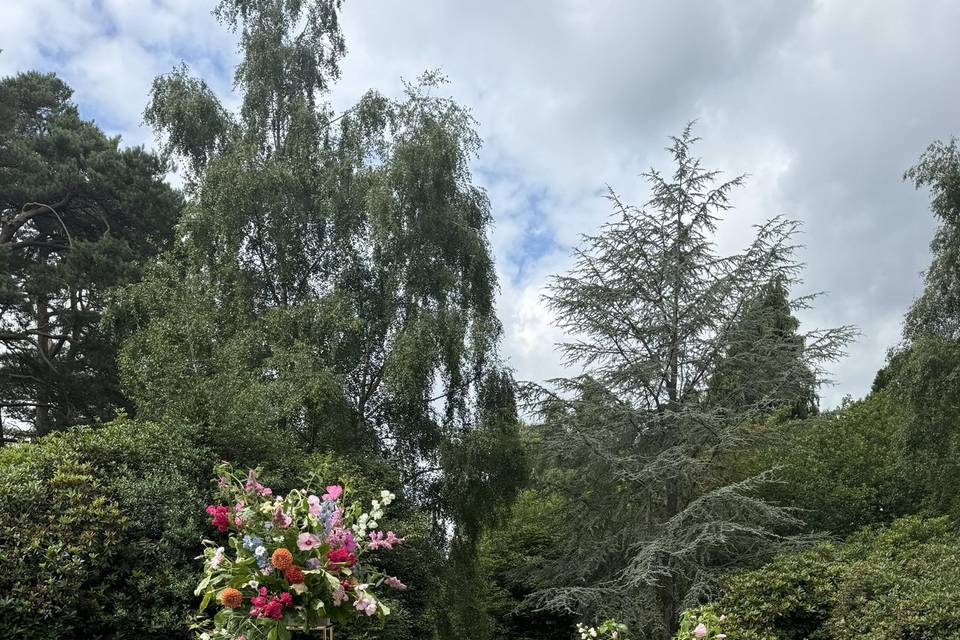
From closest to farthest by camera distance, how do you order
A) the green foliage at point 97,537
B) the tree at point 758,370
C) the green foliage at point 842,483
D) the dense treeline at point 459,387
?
the green foliage at point 97,537
the dense treeline at point 459,387
the tree at point 758,370
the green foliage at point 842,483

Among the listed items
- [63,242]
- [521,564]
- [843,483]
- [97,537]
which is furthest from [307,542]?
[63,242]

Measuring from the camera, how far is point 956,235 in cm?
1060

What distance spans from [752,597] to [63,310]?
12.8 m

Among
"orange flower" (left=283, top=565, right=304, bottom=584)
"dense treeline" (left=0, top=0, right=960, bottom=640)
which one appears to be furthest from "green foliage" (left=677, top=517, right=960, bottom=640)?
"orange flower" (left=283, top=565, right=304, bottom=584)

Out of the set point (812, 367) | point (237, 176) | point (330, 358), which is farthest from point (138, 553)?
point (812, 367)

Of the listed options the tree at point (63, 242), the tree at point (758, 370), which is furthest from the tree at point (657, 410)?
the tree at point (63, 242)

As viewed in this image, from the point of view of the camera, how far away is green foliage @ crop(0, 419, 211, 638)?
18.2ft

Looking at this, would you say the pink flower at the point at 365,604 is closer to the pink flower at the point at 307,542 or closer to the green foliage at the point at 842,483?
the pink flower at the point at 307,542

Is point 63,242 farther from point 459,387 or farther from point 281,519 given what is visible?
point 281,519

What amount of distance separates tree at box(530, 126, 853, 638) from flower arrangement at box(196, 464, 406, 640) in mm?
6552

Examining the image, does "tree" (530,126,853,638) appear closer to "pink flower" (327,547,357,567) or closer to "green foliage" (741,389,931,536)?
"green foliage" (741,389,931,536)

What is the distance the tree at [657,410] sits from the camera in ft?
A: 32.0

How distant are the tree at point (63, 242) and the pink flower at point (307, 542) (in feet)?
39.1

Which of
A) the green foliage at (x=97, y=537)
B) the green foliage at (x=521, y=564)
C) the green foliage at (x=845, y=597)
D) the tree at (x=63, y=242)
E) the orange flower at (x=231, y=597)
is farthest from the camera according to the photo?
the tree at (x=63, y=242)
